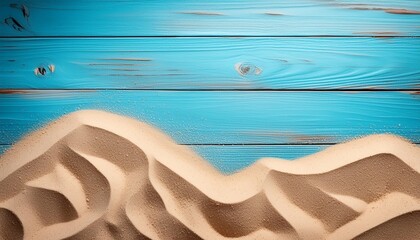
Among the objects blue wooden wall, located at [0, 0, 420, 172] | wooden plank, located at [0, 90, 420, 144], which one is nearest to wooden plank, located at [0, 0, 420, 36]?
blue wooden wall, located at [0, 0, 420, 172]

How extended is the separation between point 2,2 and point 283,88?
0.80 meters

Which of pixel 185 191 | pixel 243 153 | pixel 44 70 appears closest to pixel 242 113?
pixel 243 153

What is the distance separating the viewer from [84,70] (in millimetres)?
1297

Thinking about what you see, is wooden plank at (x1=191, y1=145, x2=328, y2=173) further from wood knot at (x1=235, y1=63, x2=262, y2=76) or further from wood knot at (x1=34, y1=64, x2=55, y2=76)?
wood knot at (x1=34, y1=64, x2=55, y2=76)

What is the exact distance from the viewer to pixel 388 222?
1.17 meters

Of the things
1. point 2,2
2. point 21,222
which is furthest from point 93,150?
point 2,2

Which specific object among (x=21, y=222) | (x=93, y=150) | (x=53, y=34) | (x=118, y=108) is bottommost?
(x=21, y=222)

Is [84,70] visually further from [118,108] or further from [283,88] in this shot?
[283,88]

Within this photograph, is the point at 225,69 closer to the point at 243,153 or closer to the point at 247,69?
the point at 247,69

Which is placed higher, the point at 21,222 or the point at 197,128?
the point at 197,128

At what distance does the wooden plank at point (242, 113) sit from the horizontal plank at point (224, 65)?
3 cm

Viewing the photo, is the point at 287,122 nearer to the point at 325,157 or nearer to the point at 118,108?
the point at 325,157

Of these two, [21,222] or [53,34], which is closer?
[21,222]

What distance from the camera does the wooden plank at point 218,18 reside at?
1.30m
